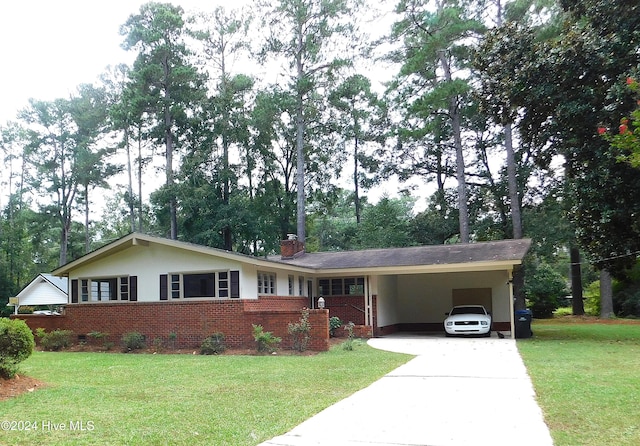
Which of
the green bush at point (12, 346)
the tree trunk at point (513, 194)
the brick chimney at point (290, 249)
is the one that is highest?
the tree trunk at point (513, 194)

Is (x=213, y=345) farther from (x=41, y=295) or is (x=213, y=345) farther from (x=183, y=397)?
(x=41, y=295)

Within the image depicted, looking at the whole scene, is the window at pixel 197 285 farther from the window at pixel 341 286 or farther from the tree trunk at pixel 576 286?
the tree trunk at pixel 576 286

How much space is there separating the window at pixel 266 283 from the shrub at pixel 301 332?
275cm

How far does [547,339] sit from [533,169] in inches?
619

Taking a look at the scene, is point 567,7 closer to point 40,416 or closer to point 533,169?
point 533,169

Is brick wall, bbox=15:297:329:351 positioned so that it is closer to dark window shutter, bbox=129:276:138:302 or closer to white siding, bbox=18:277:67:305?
dark window shutter, bbox=129:276:138:302

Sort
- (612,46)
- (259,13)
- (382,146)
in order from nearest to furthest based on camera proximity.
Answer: (612,46)
(259,13)
(382,146)

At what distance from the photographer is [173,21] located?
1329 inches

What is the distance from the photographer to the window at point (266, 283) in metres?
16.6

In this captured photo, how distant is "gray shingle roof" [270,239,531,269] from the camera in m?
17.0

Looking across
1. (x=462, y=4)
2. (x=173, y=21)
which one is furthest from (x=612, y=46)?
(x=173, y=21)

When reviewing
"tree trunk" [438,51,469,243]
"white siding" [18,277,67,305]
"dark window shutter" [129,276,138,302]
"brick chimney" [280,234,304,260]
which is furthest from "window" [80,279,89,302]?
"tree trunk" [438,51,469,243]

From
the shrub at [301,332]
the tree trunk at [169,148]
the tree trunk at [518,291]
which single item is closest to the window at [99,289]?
the shrub at [301,332]

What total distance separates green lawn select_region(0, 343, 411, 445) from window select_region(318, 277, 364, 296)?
22.0 ft
